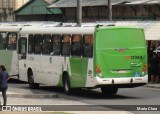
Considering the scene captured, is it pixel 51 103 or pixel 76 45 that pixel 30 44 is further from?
pixel 51 103

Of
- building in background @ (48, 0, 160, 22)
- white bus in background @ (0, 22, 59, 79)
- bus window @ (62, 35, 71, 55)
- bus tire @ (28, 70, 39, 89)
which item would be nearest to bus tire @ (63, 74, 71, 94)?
bus window @ (62, 35, 71, 55)

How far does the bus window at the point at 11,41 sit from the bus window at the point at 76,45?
7598 mm

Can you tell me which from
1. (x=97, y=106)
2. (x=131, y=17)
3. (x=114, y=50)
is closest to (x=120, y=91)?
(x=114, y=50)

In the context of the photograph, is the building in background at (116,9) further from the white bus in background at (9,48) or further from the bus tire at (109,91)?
the bus tire at (109,91)

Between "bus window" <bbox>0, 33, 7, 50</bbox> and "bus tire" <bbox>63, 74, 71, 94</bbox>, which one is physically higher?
"bus window" <bbox>0, 33, 7, 50</bbox>

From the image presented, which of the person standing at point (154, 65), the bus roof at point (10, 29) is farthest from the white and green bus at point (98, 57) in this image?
the person standing at point (154, 65)

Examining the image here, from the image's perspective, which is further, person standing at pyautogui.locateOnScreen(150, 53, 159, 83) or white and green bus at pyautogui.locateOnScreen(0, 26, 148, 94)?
person standing at pyautogui.locateOnScreen(150, 53, 159, 83)

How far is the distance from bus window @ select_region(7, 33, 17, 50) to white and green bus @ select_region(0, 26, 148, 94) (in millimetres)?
5552

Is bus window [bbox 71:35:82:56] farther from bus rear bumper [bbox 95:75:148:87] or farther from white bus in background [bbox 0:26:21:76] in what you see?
white bus in background [bbox 0:26:21:76]

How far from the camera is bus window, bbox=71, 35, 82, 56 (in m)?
26.8

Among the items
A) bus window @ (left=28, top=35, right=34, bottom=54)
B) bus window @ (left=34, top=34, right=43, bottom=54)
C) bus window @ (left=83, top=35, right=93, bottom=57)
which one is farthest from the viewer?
bus window @ (left=28, top=35, right=34, bottom=54)

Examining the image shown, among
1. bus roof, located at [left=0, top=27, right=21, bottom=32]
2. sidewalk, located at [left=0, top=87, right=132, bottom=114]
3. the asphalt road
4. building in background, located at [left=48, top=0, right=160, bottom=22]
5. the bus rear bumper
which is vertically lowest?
the asphalt road

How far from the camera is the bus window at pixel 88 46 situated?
25827mm

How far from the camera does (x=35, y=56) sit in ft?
101
